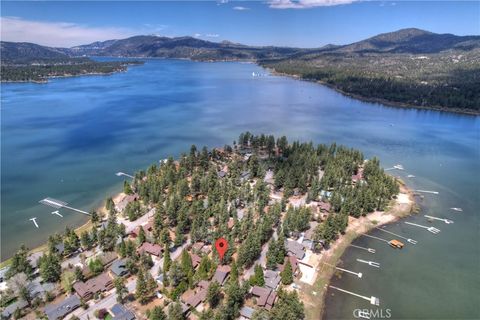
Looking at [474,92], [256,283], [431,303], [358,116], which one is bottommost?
[431,303]

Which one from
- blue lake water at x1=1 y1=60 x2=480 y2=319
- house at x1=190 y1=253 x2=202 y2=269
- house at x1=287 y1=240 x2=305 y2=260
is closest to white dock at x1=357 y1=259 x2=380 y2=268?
blue lake water at x1=1 y1=60 x2=480 y2=319

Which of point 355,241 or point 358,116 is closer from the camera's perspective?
point 355,241

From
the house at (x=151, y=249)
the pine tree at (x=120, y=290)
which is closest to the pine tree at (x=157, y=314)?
the pine tree at (x=120, y=290)

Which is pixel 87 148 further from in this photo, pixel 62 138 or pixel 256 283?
pixel 256 283

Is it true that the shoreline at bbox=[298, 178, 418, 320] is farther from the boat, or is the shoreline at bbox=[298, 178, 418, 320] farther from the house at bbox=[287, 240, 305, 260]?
the boat

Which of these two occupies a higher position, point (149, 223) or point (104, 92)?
point (104, 92)

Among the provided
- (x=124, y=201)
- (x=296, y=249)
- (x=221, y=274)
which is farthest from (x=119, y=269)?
(x=296, y=249)

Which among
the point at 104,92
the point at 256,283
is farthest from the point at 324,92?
the point at 256,283
